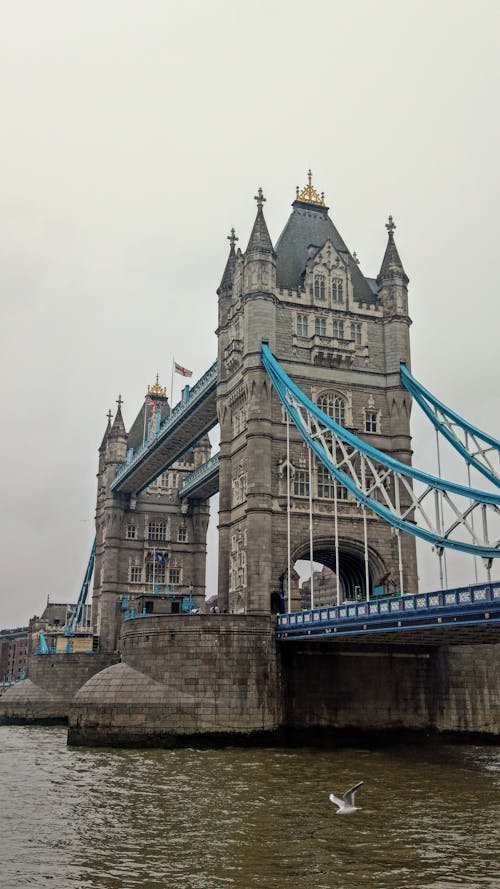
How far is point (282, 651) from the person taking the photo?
35.9 metres

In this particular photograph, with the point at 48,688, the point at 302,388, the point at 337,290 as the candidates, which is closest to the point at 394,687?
the point at 302,388

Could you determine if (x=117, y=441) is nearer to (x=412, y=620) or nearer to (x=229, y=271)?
(x=229, y=271)

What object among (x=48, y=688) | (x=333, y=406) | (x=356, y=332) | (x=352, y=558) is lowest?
(x=48, y=688)

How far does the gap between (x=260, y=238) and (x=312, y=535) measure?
54.3 ft

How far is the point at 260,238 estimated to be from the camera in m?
45.2

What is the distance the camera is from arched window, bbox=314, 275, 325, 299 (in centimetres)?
4631

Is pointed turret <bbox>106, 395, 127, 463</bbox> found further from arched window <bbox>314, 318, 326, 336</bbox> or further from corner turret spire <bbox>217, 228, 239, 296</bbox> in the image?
arched window <bbox>314, 318, 326, 336</bbox>

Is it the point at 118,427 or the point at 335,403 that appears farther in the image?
the point at 118,427

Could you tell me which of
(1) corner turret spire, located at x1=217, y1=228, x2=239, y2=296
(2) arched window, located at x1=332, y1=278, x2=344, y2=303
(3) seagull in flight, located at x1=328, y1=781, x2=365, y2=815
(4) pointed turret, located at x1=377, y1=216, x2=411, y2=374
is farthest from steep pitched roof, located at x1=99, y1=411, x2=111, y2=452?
(3) seagull in flight, located at x1=328, y1=781, x2=365, y2=815

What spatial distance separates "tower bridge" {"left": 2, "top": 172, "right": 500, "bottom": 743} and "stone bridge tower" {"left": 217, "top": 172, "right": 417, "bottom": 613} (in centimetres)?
9

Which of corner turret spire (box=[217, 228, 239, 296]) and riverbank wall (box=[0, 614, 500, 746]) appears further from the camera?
corner turret spire (box=[217, 228, 239, 296])

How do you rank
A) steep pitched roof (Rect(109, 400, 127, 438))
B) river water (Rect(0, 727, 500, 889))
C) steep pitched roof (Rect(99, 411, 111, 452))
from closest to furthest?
river water (Rect(0, 727, 500, 889)) < steep pitched roof (Rect(109, 400, 127, 438)) < steep pitched roof (Rect(99, 411, 111, 452))

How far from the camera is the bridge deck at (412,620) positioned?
24.7m

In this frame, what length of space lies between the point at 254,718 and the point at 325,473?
1400 centimetres
